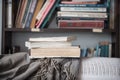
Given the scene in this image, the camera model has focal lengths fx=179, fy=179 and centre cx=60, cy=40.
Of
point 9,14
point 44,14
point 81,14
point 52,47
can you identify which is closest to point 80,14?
point 81,14

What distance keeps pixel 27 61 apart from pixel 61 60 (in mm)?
222

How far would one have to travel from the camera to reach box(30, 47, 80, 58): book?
119 cm

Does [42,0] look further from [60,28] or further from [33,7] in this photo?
[60,28]

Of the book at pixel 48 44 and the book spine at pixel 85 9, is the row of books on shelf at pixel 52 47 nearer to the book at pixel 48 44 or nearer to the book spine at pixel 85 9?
Answer: the book at pixel 48 44

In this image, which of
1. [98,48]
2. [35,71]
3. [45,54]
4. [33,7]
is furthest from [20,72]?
[98,48]

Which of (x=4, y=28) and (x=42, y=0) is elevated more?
(x=42, y=0)

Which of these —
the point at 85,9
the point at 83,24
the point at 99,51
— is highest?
the point at 85,9

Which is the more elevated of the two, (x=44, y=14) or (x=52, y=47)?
(x=44, y=14)

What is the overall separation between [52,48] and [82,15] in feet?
1.35

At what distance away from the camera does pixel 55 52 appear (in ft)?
3.94

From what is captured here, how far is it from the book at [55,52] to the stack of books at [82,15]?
0.29 meters

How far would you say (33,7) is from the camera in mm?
1509

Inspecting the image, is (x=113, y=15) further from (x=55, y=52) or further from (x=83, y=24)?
(x=55, y=52)

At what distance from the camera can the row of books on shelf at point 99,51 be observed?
5.03ft
